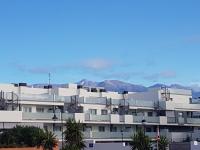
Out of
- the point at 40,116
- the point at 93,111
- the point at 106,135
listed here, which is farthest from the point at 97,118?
the point at 40,116

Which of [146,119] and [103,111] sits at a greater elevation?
[103,111]

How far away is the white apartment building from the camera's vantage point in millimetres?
71625

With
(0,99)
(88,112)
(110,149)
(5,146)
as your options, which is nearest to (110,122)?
(88,112)

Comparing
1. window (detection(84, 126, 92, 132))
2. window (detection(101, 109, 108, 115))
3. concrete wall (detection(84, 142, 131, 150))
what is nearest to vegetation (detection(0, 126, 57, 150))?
concrete wall (detection(84, 142, 131, 150))

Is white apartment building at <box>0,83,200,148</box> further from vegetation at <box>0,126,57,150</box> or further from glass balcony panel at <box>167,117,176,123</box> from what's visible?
vegetation at <box>0,126,57,150</box>

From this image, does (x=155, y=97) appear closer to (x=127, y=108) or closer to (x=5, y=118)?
(x=127, y=108)

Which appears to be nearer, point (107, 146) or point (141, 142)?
point (141, 142)

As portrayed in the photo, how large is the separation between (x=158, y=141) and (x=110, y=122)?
562 inches

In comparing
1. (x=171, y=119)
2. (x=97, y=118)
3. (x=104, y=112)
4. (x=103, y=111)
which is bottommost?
(x=171, y=119)

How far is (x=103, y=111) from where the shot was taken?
82.9 metres

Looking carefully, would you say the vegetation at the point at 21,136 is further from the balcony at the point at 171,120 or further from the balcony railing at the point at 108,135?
the balcony at the point at 171,120

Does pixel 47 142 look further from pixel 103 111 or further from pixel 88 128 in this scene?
pixel 103 111

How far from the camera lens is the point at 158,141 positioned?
66438 millimetres

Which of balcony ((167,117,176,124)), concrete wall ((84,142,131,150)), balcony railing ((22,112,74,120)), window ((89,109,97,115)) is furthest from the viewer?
balcony ((167,117,176,124))
